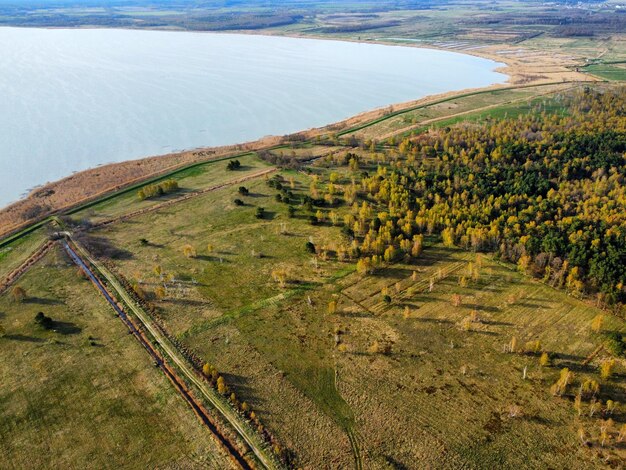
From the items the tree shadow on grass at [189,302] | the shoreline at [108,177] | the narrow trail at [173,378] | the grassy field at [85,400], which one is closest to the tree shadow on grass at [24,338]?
the grassy field at [85,400]

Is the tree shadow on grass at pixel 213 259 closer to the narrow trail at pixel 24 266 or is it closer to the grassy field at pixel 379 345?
the grassy field at pixel 379 345

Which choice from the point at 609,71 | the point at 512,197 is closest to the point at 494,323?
the point at 512,197

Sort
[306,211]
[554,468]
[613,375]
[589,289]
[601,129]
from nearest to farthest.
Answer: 1. [554,468]
2. [613,375]
3. [589,289]
4. [306,211]
5. [601,129]

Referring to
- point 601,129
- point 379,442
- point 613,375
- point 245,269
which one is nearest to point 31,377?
point 245,269

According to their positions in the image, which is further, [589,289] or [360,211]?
[360,211]

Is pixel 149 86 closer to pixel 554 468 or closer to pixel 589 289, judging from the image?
pixel 589 289

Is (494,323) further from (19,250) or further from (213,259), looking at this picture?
(19,250)

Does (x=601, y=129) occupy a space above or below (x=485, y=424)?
above
